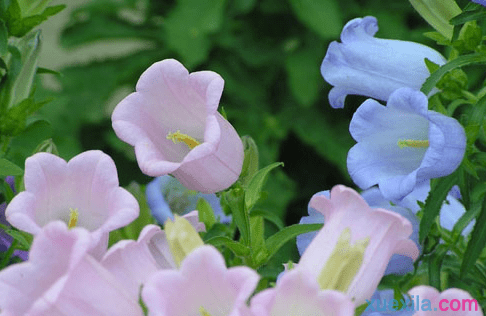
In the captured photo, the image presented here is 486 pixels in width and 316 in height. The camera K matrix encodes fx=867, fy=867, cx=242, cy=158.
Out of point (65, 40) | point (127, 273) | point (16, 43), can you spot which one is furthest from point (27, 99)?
point (65, 40)

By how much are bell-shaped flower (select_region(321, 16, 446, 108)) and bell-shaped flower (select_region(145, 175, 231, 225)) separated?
0.25 metres

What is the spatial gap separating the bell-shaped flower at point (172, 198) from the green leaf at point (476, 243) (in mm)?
318

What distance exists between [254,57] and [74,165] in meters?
2.26

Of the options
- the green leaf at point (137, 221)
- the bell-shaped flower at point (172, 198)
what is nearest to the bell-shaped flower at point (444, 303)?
the green leaf at point (137, 221)

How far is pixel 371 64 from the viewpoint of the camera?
794 mm

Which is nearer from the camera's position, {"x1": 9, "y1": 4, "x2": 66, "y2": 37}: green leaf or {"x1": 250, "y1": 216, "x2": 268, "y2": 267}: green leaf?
{"x1": 250, "y1": 216, "x2": 268, "y2": 267}: green leaf

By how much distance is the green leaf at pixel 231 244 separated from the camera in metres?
0.71

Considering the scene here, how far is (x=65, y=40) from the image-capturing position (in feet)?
9.86

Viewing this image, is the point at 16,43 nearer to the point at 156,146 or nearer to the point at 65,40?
the point at 156,146

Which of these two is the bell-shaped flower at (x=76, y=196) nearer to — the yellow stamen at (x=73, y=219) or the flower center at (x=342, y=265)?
the yellow stamen at (x=73, y=219)

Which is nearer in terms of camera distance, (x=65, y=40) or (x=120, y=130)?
(x=120, y=130)

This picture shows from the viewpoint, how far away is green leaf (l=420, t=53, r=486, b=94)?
725mm

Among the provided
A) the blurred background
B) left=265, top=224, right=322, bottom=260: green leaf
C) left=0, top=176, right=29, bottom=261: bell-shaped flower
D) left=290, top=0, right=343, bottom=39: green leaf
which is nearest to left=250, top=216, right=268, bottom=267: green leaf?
left=265, top=224, right=322, bottom=260: green leaf

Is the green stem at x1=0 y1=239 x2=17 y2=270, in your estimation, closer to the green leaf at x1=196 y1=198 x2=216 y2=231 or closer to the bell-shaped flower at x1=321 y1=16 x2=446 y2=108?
the green leaf at x1=196 y1=198 x2=216 y2=231
